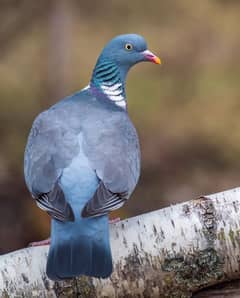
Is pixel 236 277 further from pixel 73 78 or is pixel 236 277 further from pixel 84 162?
pixel 73 78

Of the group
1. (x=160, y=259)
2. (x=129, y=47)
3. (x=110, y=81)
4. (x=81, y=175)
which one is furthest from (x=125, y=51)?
(x=160, y=259)

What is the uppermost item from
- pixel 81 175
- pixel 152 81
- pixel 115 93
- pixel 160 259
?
pixel 152 81

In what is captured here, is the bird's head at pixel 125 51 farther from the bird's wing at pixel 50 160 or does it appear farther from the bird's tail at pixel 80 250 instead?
the bird's tail at pixel 80 250

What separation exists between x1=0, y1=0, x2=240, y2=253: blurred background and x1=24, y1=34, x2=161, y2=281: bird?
3.19 m

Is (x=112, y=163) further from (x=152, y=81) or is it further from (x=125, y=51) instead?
(x=152, y=81)

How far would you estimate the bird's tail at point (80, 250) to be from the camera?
11.0 ft

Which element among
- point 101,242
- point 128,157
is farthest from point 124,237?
point 128,157

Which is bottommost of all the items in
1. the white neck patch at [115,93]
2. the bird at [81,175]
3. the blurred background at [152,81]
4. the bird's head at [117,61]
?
the bird at [81,175]

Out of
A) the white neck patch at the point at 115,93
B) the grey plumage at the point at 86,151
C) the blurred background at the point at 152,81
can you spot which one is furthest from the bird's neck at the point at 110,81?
the blurred background at the point at 152,81

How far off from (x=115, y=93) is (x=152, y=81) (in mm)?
3798

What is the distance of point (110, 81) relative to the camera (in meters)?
4.66

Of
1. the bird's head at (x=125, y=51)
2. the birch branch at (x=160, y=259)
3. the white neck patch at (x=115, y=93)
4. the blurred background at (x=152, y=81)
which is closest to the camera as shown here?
the birch branch at (x=160, y=259)

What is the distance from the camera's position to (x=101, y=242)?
342 cm

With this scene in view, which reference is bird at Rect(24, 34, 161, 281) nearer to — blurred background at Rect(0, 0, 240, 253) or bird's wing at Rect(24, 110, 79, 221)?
bird's wing at Rect(24, 110, 79, 221)
